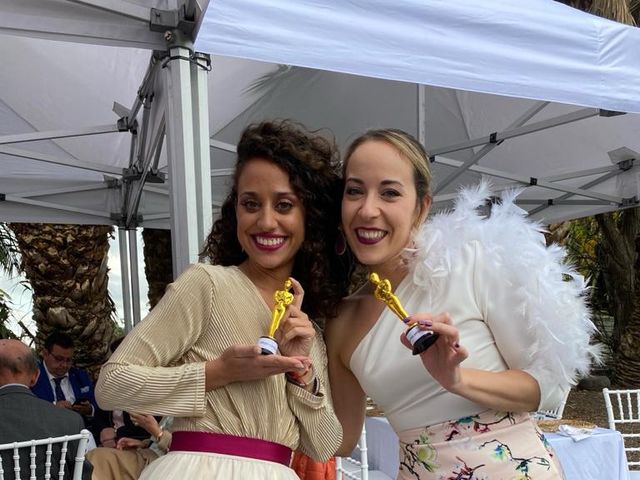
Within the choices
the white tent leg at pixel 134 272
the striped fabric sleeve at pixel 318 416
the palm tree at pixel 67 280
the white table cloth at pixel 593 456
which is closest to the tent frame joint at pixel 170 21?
the striped fabric sleeve at pixel 318 416

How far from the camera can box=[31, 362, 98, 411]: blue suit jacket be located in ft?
16.4

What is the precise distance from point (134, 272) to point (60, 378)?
113cm

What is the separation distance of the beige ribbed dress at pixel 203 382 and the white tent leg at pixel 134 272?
4572 millimetres

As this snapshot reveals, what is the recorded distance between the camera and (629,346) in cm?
949

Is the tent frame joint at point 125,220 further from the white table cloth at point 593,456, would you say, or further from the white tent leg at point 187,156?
the white table cloth at point 593,456

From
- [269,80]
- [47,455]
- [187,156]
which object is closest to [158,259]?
[269,80]

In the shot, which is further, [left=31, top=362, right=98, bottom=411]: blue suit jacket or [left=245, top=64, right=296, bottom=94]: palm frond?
[left=31, top=362, right=98, bottom=411]: blue suit jacket

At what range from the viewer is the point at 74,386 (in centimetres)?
518

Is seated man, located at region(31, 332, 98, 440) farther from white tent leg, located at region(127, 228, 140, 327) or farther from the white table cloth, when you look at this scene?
the white table cloth

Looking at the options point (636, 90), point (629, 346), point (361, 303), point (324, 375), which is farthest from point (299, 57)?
point (629, 346)

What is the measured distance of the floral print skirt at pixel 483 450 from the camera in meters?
1.30

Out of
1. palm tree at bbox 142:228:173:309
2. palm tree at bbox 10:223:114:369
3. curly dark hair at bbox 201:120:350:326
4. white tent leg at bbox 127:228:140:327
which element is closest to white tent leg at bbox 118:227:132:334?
white tent leg at bbox 127:228:140:327

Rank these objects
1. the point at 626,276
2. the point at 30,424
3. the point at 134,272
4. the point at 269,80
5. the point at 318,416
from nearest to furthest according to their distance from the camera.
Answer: the point at 318,416, the point at 30,424, the point at 269,80, the point at 134,272, the point at 626,276

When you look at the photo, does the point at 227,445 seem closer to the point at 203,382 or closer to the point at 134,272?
the point at 203,382
